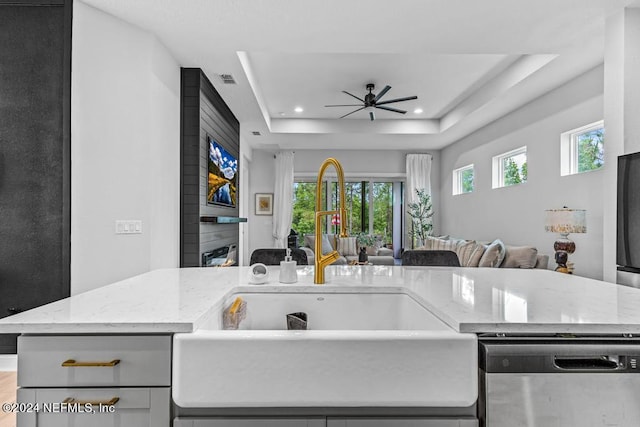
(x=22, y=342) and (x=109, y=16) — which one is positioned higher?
(x=109, y=16)

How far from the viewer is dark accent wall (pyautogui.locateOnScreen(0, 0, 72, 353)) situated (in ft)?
8.12

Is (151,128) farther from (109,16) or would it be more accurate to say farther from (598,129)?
(598,129)

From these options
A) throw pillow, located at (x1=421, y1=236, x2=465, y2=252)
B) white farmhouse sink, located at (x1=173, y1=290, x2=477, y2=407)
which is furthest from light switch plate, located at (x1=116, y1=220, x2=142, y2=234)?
throw pillow, located at (x1=421, y1=236, x2=465, y2=252)

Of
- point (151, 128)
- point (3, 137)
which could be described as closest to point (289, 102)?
point (151, 128)

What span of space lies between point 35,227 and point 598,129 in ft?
16.2

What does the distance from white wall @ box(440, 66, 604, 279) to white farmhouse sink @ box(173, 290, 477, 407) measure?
247cm

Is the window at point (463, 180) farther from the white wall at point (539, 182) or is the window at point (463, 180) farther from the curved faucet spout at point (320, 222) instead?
the curved faucet spout at point (320, 222)

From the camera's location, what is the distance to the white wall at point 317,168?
763cm

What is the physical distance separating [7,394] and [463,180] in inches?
264

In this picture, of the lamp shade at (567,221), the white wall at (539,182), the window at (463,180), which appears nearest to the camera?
the lamp shade at (567,221)

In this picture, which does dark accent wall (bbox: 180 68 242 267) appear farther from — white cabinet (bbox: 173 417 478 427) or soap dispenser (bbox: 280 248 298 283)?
white cabinet (bbox: 173 417 478 427)

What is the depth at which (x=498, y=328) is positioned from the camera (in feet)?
2.78

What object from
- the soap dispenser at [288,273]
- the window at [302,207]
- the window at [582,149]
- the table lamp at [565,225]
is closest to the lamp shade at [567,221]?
the table lamp at [565,225]

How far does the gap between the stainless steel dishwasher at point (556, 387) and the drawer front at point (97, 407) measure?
2.46 ft
